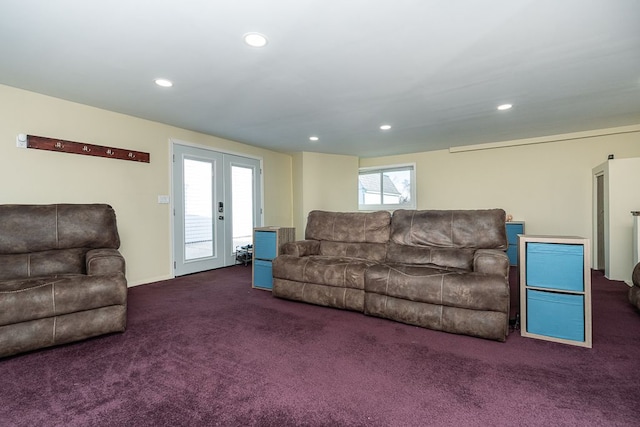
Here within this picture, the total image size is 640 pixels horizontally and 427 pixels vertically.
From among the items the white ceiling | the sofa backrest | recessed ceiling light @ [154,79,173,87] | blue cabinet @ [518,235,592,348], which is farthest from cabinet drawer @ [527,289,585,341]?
the sofa backrest

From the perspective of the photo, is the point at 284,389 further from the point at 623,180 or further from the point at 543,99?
the point at 623,180

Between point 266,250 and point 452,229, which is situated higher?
point 452,229

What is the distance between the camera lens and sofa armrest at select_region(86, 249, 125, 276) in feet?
8.64

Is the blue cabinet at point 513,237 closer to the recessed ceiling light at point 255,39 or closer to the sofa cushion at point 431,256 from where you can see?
the sofa cushion at point 431,256

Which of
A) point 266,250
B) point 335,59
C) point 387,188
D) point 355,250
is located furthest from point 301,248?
point 387,188

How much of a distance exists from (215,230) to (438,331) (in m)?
3.81

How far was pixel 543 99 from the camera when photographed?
3.39 m

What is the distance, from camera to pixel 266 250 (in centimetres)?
393

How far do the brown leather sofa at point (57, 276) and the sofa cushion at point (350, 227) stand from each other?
7.08 ft

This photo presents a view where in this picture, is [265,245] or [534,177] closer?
[265,245]

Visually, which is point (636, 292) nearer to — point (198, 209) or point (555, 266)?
point (555, 266)

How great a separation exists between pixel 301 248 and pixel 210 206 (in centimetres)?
210

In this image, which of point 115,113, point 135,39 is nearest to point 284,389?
point 135,39

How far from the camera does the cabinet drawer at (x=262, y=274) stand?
12.8ft
